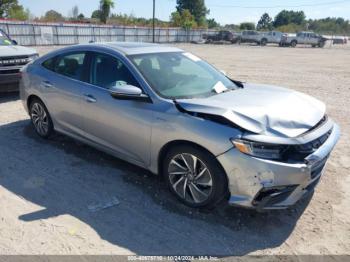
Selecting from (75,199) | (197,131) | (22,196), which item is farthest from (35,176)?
(197,131)

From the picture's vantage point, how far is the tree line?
54.2 meters

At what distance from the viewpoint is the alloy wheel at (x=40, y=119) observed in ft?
17.1

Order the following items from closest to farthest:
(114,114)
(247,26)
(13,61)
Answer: (114,114), (13,61), (247,26)

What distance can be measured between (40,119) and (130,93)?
7.85 feet

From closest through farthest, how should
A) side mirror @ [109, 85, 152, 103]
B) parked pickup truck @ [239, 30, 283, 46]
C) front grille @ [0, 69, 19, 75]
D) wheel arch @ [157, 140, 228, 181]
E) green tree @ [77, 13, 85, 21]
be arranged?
wheel arch @ [157, 140, 228, 181]
side mirror @ [109, 85, 152, 103]
front grille @ [0, 69, 19, 75]
parked pickup truck @ [239, 30, 283, 46]
green tree @ [77, 13, 85, 21]

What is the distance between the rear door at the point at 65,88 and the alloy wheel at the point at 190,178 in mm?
1671

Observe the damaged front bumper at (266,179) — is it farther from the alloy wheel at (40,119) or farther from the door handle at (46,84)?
the alloy wheel at (40,119)

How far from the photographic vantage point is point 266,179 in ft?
9.64

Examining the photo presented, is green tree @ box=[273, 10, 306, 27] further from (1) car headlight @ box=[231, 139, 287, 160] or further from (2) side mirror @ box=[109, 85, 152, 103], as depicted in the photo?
(1) car headlight @ box=[231, 139, 287, 160]

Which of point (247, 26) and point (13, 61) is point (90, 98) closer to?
point (13, 61)

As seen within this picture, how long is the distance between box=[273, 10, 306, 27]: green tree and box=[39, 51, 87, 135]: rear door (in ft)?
384

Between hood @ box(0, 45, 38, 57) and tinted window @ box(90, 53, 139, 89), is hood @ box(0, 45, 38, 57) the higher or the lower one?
the lower one

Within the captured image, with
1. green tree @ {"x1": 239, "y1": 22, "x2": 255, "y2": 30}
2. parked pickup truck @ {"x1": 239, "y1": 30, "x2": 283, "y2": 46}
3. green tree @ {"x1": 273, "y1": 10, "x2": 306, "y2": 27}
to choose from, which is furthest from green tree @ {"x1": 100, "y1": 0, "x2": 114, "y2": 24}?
green tree @ {"x1": 273, "y1": 10, "x2": 306, "y2": 27}

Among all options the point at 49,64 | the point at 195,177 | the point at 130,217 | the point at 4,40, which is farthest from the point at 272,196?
the point at 4,40
